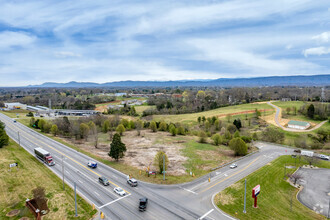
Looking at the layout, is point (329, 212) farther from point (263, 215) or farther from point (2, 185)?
point (2, 185)

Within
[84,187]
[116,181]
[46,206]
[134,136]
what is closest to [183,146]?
[134,136]

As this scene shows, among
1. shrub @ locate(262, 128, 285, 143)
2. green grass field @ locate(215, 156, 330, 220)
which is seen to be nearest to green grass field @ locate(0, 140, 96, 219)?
green grass field @ locate(215, 156, 330, 220)

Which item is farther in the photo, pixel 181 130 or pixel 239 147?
pixel 181 130

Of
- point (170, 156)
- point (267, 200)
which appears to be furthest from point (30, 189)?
point (267, 200)

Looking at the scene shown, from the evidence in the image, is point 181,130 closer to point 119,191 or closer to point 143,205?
point 119,191

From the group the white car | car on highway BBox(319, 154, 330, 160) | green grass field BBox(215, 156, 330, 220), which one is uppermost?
the white car

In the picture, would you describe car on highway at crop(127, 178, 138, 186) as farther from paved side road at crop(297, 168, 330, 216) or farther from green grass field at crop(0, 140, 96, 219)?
paved side road at crop(297, 168, 330, 216)
